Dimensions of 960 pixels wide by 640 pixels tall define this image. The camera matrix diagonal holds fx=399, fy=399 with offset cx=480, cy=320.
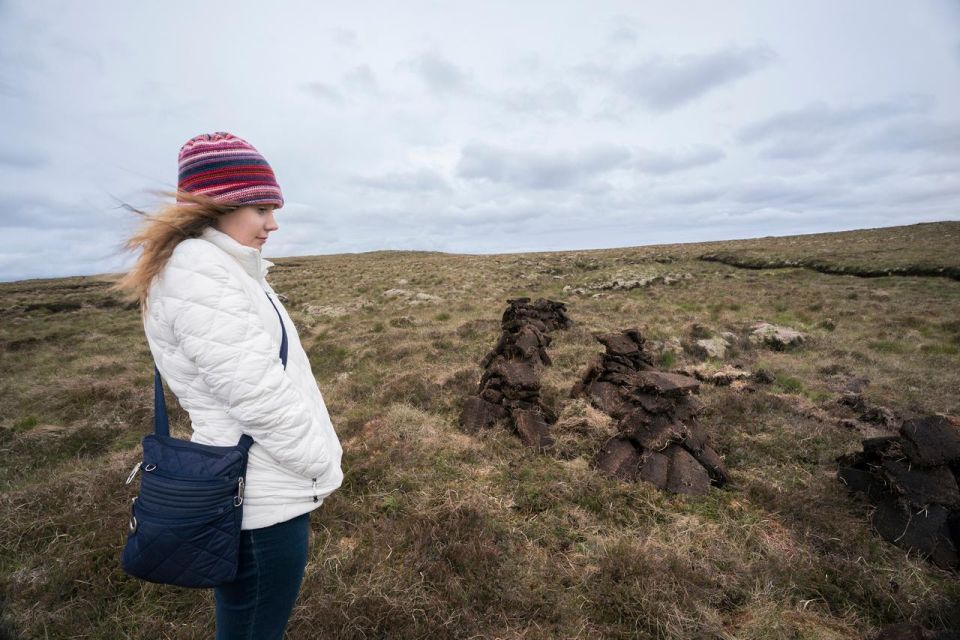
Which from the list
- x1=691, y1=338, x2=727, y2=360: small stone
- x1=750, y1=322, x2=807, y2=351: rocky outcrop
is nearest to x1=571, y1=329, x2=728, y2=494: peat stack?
x1=691, y1=338, x2=727, y2=360: small stone

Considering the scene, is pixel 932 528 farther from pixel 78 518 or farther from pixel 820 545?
pixel 78 518

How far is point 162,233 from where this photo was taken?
1951 millimetres

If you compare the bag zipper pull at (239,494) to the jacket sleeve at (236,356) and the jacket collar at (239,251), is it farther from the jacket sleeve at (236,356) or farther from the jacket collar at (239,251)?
the jacket collar at (239,251)

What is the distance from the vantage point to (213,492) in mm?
1813

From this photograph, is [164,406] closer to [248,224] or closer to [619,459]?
[248,224]

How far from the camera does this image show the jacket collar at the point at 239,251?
2.12 m

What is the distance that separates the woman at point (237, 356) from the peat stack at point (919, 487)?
6327mm

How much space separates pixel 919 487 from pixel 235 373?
722 cm

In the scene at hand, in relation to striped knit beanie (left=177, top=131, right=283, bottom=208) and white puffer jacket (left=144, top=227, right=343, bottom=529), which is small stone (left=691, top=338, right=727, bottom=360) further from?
striped knit beanie (left=177, top=131, right=283, bottom=208)

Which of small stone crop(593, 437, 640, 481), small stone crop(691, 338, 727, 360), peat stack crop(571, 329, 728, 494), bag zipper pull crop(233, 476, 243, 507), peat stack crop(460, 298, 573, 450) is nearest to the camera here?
bag zipper pull crop(233, 476, 243, 507)

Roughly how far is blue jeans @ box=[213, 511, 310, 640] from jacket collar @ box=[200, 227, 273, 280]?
4.61 ft

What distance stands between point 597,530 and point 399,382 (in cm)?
619

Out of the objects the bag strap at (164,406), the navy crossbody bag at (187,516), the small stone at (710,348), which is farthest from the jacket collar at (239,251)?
the small stone at (710,348)

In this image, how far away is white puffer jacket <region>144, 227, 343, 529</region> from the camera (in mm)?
1883
